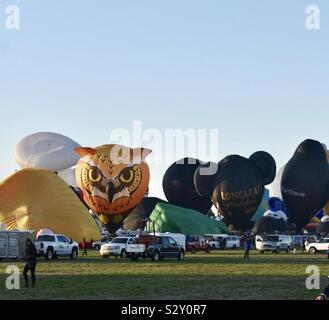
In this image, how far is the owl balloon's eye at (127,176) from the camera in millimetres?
79938

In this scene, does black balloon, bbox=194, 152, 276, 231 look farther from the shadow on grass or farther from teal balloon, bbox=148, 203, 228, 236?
the shadow on grass

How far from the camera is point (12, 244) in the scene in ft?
169

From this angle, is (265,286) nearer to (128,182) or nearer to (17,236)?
(17,236)

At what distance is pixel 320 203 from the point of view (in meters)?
101

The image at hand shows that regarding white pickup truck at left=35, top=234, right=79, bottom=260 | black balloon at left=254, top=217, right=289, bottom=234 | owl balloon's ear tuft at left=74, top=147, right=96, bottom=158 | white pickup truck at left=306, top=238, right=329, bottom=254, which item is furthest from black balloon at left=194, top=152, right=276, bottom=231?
white pickup truck at left=35, top=234, right=79, bottom=260

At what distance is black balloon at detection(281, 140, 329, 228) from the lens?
100250 mm

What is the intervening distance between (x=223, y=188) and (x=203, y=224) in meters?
6.46

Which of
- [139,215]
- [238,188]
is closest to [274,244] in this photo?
[238,188]

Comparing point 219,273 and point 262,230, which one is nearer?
point 219,273

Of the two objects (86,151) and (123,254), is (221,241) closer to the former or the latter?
(86,151)

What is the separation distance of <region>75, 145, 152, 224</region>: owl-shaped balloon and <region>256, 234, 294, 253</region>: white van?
14069 millimetres

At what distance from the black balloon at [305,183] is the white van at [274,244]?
26.8 metres

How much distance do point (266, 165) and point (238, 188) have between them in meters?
9.64
